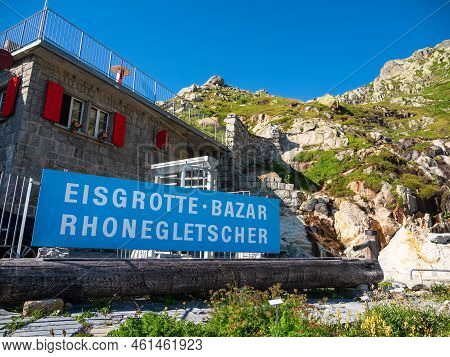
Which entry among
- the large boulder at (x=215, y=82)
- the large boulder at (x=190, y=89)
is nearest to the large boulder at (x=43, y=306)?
the large boulder at (x=190, y=89)

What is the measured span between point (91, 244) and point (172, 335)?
3.12m

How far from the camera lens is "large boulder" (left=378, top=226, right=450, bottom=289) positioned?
9445 mm

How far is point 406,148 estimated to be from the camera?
23.1m

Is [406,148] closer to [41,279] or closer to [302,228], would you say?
[302,228]

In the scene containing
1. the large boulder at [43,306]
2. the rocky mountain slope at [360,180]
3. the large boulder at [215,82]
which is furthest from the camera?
the large boulder at [215,82]

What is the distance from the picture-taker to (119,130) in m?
13.8

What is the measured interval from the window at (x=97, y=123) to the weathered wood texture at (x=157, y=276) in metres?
8.63

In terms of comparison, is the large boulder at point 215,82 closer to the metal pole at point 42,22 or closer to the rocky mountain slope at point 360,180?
the rocky mountain slope at point 360,180

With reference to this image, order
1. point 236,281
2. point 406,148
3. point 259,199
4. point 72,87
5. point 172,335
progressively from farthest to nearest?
point 406,148
point 72,87
point 259,199
point 236,281
point 172,335

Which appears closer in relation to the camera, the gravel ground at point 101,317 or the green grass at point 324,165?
the gravel ground at point 101,317

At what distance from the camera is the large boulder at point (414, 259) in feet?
31.0

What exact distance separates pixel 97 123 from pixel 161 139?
137 inches

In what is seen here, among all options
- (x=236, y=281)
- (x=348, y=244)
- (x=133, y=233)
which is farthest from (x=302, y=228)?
(x=133, y=233)

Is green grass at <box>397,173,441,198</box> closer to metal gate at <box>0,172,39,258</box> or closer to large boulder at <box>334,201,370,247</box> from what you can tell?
large boulder at <box>334,201,370,247</box>
